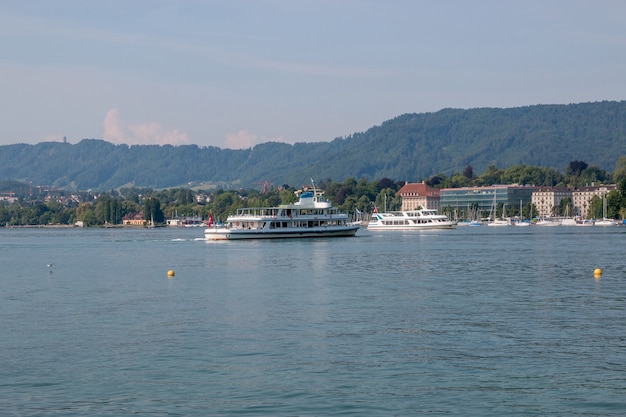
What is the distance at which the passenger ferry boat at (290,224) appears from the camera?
114m

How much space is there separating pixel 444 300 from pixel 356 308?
14.2ft

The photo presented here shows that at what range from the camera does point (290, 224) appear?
116125mm

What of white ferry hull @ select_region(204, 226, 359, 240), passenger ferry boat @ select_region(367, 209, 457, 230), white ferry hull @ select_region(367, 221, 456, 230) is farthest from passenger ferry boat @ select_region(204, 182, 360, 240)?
passenger ferry boat @ select_region(367, 209, 457, 230)

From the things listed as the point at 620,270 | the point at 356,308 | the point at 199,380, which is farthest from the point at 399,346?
the point at 620,270

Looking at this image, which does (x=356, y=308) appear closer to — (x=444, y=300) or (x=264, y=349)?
(x=444, y=300)

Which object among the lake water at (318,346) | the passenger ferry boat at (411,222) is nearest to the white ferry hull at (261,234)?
the passenger ferry boat at (411,222)

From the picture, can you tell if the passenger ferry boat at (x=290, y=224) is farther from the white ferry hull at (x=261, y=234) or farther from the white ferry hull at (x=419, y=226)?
the white ferry hull at (x=419, y=226)

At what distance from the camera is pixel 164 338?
101 ft

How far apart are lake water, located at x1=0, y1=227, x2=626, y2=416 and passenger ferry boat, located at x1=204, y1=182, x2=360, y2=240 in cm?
5992

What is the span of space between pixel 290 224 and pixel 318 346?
87306mm

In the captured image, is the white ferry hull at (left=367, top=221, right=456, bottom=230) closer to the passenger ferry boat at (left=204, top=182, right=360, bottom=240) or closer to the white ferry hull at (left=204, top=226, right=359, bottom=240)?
the passenger ferry boat at (left=204, top=182, right=360, bottom=240)

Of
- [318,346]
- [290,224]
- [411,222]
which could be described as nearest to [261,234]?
[290,224]

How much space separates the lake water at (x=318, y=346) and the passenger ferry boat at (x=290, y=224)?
59.9 m

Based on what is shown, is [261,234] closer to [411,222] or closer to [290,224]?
[290,224]
